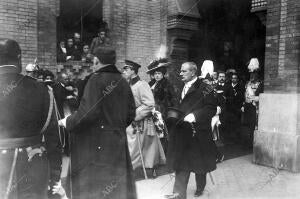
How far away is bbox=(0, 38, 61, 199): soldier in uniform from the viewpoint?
2.82 meters

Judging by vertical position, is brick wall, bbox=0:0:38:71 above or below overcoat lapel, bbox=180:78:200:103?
above

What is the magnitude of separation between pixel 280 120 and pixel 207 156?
261 cm

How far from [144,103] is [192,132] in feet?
4.24

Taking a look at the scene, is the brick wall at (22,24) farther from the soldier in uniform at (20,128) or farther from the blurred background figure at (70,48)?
the soldier in uniform at (20,128)

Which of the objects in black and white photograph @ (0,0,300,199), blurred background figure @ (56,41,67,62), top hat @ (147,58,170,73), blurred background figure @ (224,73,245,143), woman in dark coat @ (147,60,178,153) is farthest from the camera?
blurred background figure @ (224,73,245,143)

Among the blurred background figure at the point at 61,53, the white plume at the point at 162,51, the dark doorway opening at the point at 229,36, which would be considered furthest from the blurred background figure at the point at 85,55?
the dark doorway opening at the point at 229,36

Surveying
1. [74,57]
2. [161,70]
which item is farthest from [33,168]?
[74,57]

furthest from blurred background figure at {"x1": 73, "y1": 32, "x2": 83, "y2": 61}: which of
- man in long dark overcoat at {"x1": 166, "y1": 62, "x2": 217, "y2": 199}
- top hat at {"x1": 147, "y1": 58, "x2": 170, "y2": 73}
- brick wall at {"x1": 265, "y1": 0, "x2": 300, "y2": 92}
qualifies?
man in long dark overcoat at {"x1": 166, "y1": 62, "x2": 217, "y2": 199}

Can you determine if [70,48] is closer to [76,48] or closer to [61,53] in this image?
[76,48]

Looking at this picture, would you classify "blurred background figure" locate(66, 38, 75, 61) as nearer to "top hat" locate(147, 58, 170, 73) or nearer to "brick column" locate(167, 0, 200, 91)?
"top hat" locate(147, 58, 170, 73)

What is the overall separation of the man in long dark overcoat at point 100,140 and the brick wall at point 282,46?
4.55 meters

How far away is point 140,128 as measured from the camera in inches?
254

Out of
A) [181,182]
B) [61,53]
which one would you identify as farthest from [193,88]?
[61,53]

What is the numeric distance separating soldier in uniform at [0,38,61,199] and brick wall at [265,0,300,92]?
524 cm
